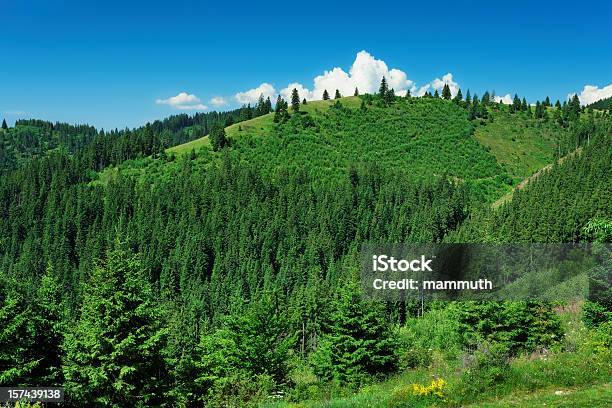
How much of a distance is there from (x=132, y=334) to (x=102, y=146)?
490ft

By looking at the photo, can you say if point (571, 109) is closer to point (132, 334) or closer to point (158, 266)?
point (158, 266)

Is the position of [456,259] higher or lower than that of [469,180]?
lower

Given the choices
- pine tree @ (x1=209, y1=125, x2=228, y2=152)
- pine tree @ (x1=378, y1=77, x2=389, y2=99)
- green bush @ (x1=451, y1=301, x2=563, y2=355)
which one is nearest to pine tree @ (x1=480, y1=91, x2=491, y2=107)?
pine tree @ (x1=378, y1=77, x2=389, y2=99)

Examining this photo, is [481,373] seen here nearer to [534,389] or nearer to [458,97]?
[534,389]

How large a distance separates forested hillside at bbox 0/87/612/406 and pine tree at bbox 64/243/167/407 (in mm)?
87

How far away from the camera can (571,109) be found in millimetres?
171750

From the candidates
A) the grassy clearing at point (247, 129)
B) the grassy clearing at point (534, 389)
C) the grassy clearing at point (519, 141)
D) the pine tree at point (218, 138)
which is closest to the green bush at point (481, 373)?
the grassy clearing at point (534, 389)

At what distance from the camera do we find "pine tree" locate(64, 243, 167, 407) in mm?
18047

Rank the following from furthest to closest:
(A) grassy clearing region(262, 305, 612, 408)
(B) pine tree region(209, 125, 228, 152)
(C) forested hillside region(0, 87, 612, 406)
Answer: (B) pine tree region(209, 125, 228, 152) → (C) forested hillside region(0, 87, 612, 406) → (A) grassy clearing region(262, 305, 612, 408)

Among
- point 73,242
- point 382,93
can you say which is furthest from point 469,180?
point 73,242

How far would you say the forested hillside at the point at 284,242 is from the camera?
Answer: 18.8 m

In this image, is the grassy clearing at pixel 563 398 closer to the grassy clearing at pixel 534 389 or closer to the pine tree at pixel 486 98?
the grassy clearing at pixel 534 389

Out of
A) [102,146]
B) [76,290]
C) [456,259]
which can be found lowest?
[76,290]

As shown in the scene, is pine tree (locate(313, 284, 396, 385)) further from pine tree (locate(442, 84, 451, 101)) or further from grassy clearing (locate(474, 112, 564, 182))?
pine tree (locate(442, 84, 451, 101))
